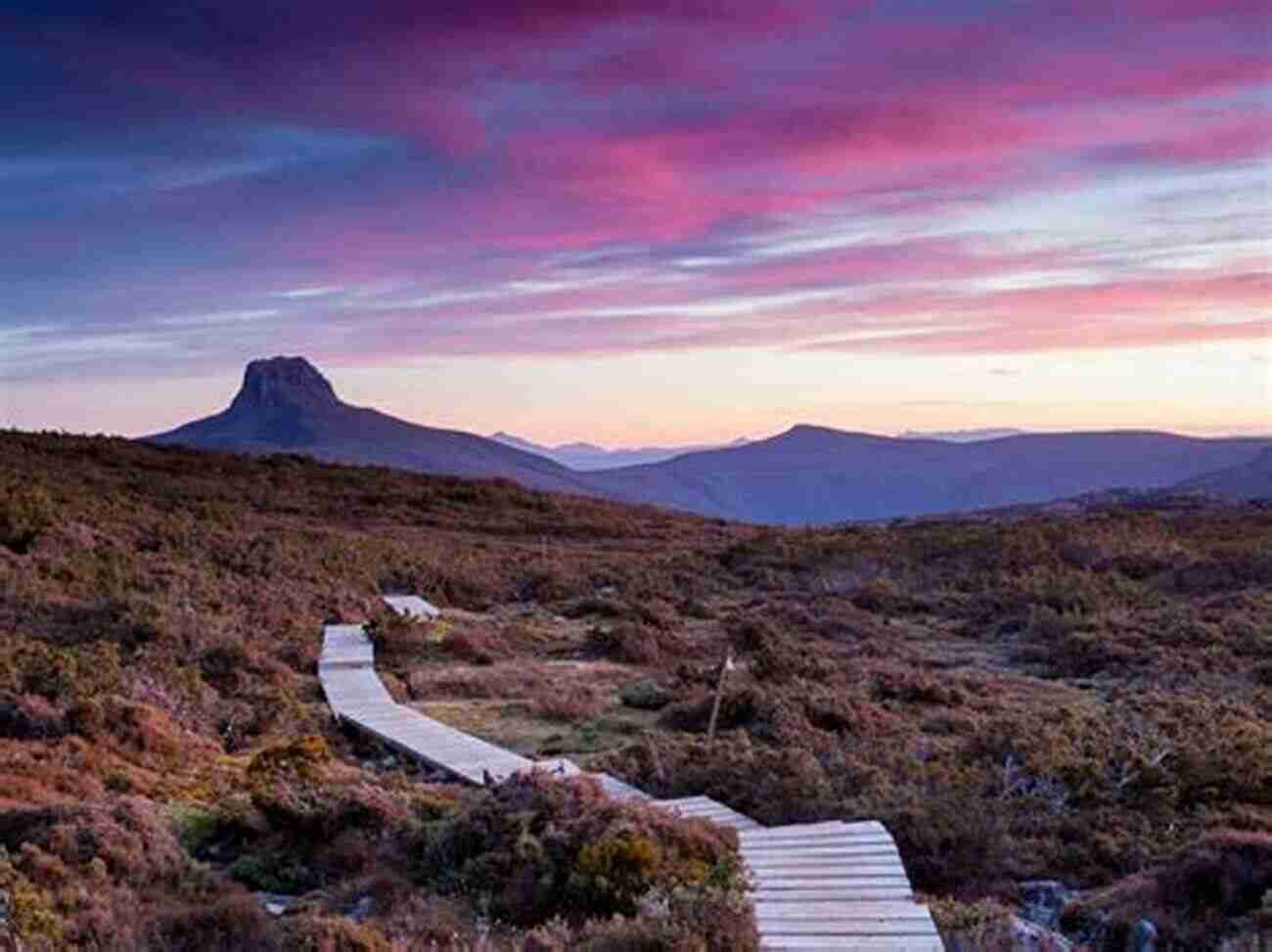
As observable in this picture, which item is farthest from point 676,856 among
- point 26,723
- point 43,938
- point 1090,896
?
point 26,723

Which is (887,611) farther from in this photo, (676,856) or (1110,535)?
(676,856)

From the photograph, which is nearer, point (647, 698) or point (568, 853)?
point (568, 853)

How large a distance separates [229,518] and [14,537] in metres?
11.4

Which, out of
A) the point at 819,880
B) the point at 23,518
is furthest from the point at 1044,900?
the point at 23,518

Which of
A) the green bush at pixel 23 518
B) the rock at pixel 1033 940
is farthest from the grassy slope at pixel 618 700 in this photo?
the rock at pixel 1033 940

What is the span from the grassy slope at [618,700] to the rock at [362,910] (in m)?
0.19

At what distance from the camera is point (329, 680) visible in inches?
704

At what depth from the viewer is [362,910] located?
27.3 ft

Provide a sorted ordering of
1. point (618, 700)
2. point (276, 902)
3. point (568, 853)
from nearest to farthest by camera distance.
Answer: point (568, 853) → point (276, 902) → point (618, 700)

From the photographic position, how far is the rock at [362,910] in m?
8.12

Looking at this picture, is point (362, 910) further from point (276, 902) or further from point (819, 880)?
point (819, 880)

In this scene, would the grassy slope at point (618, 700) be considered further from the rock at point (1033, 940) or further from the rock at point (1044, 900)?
the rock at point (1033, 940)

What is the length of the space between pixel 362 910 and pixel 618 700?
963 centimetres

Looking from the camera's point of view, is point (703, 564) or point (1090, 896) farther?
point (703, 564)
